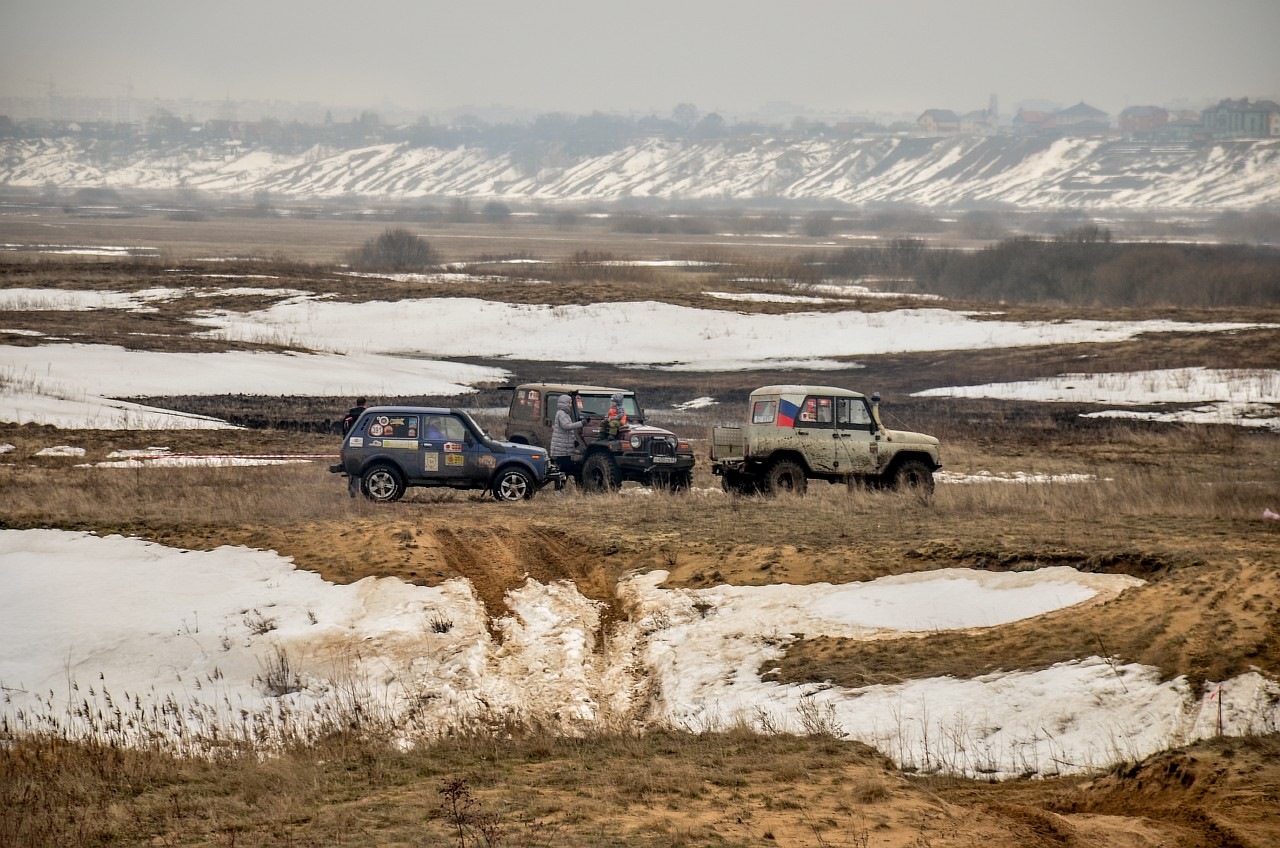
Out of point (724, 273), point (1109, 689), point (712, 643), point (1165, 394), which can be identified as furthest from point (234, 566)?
point (724, 273)

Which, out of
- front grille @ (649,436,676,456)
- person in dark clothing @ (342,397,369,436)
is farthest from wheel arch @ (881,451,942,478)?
person in dark clothing @ (342,397,369,436)

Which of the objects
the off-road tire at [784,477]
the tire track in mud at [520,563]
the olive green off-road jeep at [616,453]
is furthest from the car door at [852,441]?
the tire track in mud at [520,563]

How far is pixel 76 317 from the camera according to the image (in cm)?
5372

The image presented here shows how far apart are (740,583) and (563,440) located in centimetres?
801

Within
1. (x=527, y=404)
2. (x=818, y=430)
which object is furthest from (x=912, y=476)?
(x=527, y=404)

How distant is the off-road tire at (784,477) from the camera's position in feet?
71.8

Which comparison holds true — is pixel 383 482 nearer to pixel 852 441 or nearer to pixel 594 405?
pixel 594 405

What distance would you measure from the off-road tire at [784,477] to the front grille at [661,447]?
2.11 meters

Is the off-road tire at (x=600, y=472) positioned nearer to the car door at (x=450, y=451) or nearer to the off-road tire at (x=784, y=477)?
the car door at (x=450, y=451)

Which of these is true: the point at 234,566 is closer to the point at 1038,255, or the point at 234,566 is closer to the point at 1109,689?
the point at 1109,689

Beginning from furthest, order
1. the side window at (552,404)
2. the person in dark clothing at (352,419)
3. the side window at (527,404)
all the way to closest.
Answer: the side window at (527,404) → the side window at (552,404) → the person in dark clothing at (352,419)

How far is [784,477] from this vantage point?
22.1 meters

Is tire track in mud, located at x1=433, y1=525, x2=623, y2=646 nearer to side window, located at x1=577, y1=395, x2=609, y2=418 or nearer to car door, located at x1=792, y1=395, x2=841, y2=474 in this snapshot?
car door, located at x1=792, y1=395, x2=841, y2=474

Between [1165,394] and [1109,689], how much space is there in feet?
101
